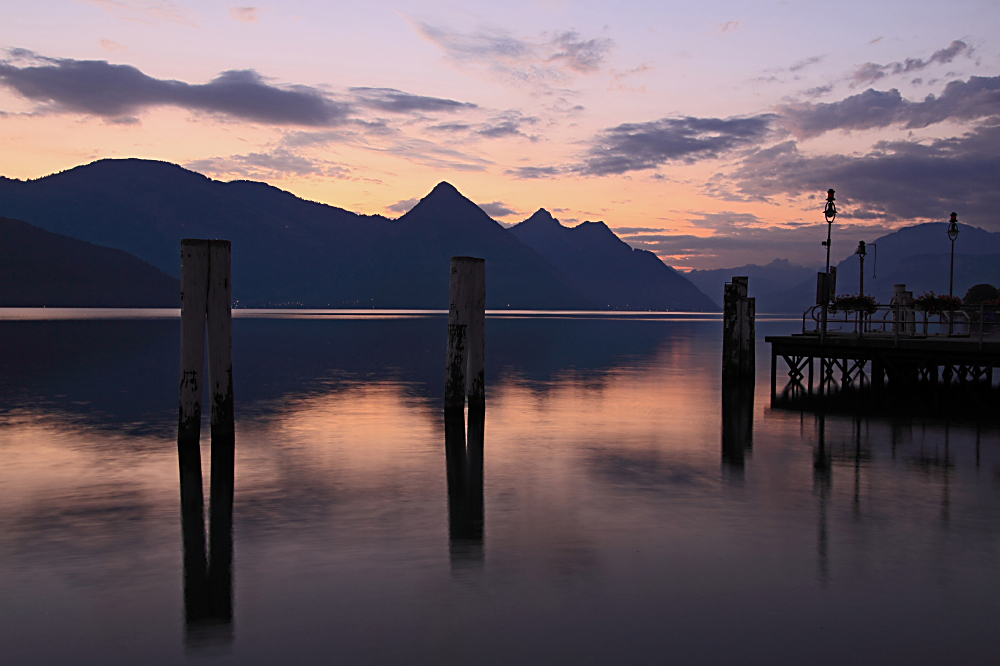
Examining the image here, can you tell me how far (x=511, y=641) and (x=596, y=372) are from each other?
1310 inches

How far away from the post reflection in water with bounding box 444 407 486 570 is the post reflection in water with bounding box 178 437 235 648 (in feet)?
8.66

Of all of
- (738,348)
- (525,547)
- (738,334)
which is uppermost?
(738,334)

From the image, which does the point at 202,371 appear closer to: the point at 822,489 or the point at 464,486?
the point at 464,486

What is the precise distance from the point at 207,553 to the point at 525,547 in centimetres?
402

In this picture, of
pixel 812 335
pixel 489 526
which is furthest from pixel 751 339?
pixel 489 526

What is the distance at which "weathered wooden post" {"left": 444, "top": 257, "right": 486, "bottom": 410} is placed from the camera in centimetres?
1773

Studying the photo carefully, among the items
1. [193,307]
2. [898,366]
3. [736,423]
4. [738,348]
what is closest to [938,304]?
[898,366]

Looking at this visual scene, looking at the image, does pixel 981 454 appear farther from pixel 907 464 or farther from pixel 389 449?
pixel 389 449

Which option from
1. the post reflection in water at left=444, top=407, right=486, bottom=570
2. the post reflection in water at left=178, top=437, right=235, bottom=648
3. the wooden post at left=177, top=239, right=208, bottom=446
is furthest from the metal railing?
the post reflection in water at left=178, top=437, right=235, bottom=648

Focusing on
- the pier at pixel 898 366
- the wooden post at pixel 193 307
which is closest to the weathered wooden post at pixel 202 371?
the wooden post at pixel 193 307

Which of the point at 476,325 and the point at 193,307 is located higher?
the point at 193,307

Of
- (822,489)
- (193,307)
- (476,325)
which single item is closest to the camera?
(822,489)

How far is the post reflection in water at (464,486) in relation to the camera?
9383 millimetres

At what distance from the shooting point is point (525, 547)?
944 centimetres
